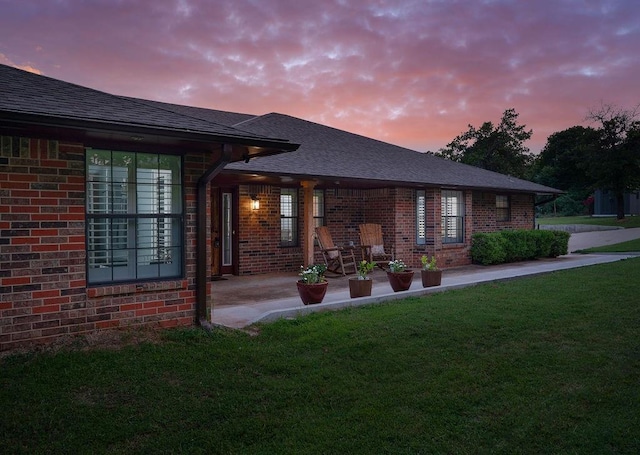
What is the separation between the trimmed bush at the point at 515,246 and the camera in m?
15.0

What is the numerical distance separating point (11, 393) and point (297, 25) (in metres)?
9.94

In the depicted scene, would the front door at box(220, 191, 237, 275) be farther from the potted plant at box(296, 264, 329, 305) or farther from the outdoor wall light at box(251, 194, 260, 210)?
the potted plant at box(296, 264, 329, 305)

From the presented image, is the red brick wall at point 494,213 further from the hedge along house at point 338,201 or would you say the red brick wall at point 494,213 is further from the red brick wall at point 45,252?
the red brick wall at point 45,252

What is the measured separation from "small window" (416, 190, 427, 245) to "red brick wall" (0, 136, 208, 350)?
10254 millimetres

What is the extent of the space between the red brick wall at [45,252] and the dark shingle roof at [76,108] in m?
0.46

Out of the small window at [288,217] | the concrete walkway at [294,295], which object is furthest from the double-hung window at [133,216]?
the small window at [288,217]

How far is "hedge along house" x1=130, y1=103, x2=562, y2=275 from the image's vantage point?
12039mm

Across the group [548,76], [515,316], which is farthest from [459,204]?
[515,316]

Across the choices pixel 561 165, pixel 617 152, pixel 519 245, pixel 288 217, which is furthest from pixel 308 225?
pixel 561 165

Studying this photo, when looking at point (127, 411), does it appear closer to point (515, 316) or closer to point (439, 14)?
point (515, 316)

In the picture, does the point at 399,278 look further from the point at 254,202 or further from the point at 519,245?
the point at 519,245

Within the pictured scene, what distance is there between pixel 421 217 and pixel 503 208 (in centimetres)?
506

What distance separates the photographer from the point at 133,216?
5.86 m

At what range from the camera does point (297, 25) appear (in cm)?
1152
